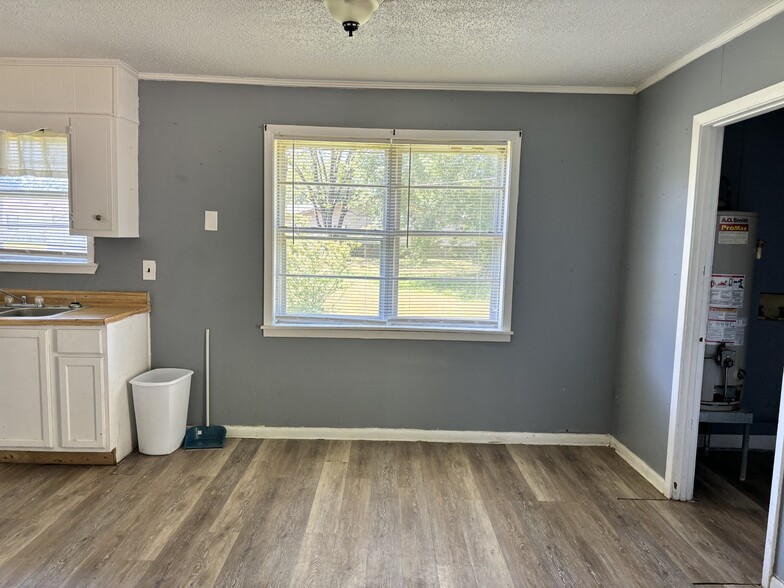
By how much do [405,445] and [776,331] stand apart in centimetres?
266

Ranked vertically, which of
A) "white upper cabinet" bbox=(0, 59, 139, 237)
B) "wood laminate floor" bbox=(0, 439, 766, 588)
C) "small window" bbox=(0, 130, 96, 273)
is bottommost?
"wood laminate floor" bbox=(0, 439, 766, 588)

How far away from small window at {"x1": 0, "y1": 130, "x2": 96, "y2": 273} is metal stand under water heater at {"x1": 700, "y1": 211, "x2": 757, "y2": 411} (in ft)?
12.9

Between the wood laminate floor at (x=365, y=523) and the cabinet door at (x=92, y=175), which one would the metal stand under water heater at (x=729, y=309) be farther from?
the cabinet door at (x=92, y=175)

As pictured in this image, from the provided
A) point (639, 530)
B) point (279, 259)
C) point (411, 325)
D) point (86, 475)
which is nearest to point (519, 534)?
point (639, 530)

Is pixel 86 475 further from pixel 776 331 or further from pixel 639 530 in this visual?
pixel 776 331

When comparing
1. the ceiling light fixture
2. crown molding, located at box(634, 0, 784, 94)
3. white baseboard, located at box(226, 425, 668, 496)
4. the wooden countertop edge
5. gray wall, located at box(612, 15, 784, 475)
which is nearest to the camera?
the ceiling light fixture

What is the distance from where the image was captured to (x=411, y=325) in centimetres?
338

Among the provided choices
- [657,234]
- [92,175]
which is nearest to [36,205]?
[92,175]

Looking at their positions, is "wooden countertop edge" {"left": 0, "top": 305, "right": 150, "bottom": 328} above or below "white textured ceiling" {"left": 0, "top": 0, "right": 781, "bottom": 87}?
below

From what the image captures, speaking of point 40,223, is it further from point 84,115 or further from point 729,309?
point 729,309

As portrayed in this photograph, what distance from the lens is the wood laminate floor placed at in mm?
2049

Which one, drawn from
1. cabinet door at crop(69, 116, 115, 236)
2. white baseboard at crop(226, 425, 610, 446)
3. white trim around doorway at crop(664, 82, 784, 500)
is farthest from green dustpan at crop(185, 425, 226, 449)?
white trim around doorway at crop(664, 82, 784, 500)

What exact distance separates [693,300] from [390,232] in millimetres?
1838

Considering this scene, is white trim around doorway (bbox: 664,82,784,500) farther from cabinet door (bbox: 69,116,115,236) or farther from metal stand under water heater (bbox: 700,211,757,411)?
cabinet door (bbox: 69,116,115,236)
